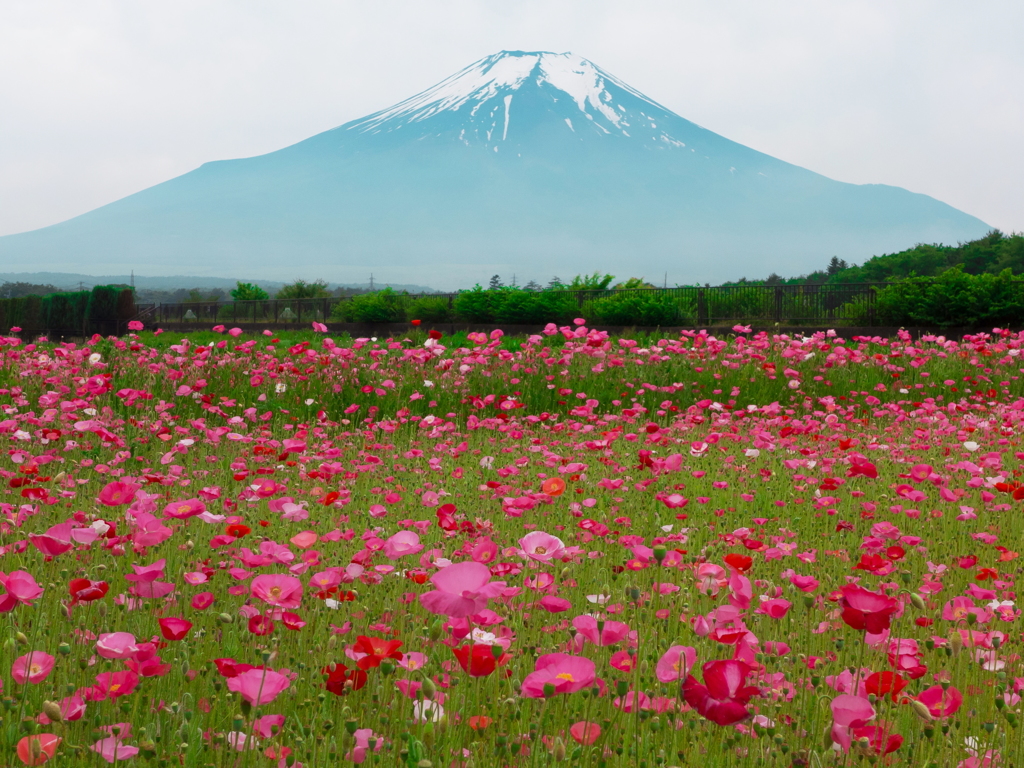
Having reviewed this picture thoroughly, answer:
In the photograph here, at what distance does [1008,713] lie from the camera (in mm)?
1718

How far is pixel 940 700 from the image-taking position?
60.1 inches

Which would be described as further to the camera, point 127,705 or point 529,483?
point 529,483

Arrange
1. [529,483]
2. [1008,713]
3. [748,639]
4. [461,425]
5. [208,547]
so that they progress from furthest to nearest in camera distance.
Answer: [461,425], [529,483], [208,547], [748,639], [1008,713]

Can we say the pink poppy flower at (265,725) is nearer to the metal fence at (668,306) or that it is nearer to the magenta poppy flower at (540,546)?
the magenta poppy flower at (540,546)

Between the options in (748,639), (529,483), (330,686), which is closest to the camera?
(330,686)

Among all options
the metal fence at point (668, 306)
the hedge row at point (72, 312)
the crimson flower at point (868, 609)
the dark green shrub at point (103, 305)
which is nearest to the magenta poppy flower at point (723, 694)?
the crimson flower at point (868, 609)

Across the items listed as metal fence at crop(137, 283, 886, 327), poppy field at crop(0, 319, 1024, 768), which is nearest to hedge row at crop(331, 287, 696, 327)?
metal fence at crop(137, 283, 886, 327)

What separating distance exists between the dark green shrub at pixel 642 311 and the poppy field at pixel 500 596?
45.4 ft

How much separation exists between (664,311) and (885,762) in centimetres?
1967

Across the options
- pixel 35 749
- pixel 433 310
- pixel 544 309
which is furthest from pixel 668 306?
pixel 35 749

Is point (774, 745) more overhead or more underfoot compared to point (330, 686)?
more underfoot

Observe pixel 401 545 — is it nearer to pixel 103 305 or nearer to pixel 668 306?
pixel 668 306

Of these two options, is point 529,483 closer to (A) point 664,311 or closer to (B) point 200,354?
(B) point 200,354

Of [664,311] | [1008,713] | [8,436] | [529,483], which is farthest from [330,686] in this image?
[664,311]
